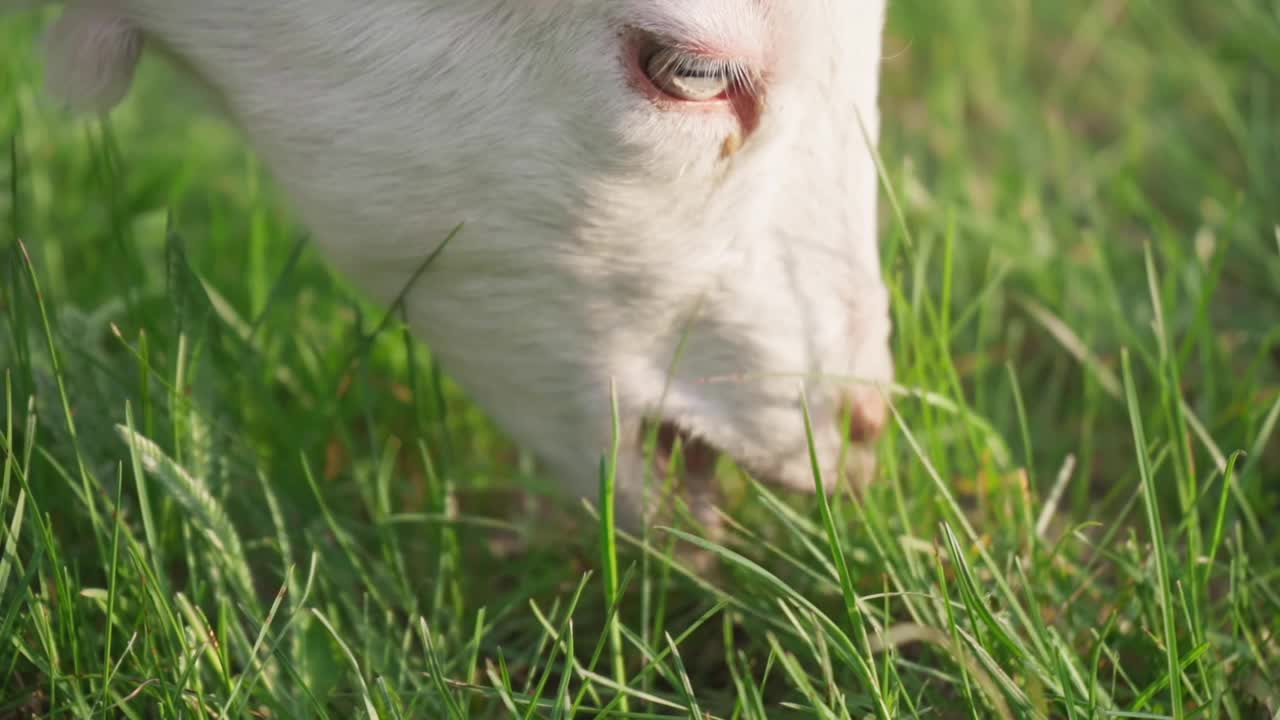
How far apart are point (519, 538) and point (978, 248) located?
1.39 m

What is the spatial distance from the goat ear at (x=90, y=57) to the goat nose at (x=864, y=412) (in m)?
1.13

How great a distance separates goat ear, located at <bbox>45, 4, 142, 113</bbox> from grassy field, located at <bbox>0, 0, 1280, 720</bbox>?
0.13 meters

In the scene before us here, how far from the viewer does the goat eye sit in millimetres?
1521

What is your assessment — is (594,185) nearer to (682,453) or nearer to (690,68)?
(690,68)

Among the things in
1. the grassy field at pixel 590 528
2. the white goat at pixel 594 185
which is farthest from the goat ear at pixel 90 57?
the grassy field at pixel 590 528

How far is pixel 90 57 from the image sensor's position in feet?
5.75

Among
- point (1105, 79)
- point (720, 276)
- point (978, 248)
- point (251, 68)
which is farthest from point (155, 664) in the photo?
point (1105, 79)

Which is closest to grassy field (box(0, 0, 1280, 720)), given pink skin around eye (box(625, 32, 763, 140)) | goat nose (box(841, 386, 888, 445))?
goat nose (box(841, 386, 888, 445))

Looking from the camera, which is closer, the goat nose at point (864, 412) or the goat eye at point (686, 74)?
the goat eye at point (686, 74)

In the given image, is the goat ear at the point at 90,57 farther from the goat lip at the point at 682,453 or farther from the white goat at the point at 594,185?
the goat lip at the point at 682,453

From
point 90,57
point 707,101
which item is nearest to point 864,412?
point 707,101

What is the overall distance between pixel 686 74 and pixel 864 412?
582 mm

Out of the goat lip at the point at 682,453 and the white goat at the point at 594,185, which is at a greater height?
the white goat at the point at 594,185

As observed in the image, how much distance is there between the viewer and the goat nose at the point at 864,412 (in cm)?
181
